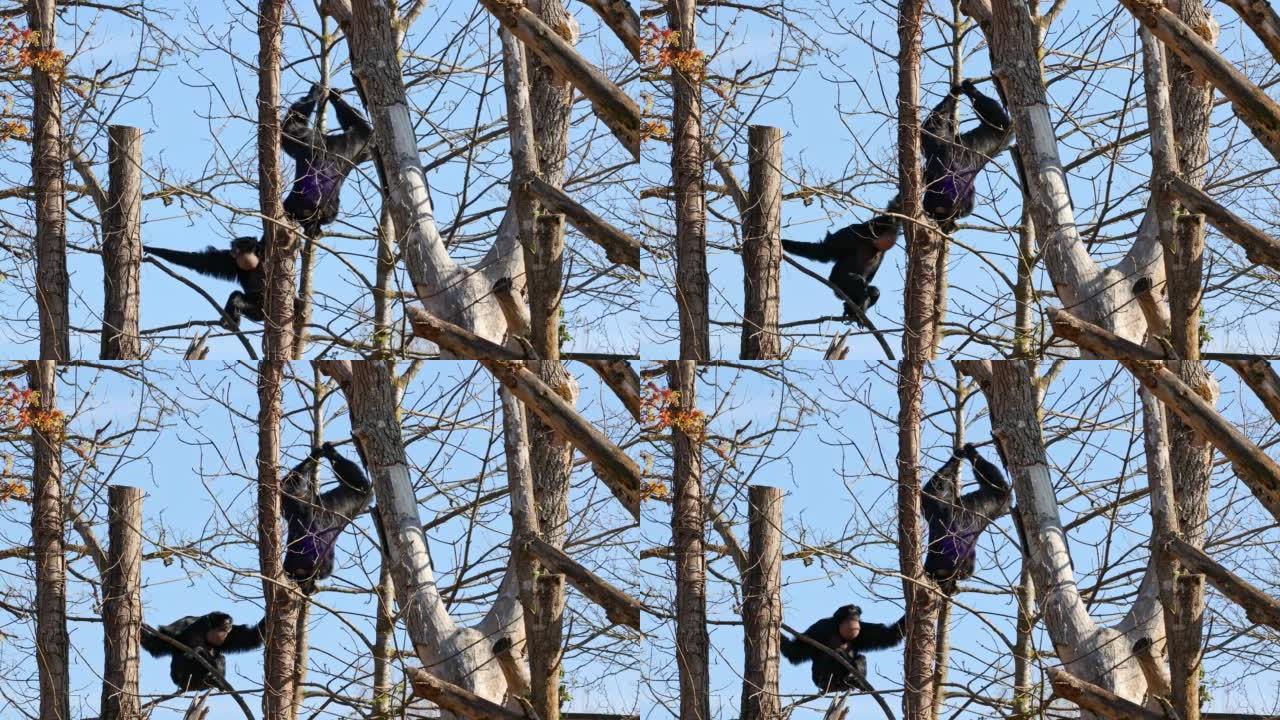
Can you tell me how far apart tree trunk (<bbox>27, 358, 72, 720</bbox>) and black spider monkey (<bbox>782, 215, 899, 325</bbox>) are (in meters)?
5.00

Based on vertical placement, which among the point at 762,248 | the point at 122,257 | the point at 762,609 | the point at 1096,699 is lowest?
the point at 1096,699

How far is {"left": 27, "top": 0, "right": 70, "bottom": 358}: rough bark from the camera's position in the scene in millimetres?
8984

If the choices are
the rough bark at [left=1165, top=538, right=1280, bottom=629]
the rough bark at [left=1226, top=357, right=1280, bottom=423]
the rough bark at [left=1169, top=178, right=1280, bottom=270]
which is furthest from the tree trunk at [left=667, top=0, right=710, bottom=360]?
the rough bark at [left=1226, top=357, right=1280, bottom=423]

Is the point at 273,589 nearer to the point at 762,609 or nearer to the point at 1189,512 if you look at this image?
the point at 762,609

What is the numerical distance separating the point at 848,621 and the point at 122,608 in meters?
4.60

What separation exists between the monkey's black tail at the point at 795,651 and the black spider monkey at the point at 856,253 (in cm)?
231

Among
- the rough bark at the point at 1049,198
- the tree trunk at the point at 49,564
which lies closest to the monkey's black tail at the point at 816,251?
the rough bark at the point at 1049,198

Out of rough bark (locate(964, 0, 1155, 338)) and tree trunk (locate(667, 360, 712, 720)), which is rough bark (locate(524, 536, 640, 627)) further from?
rough bark (locate(964, 0, 1155, 338))

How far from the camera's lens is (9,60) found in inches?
373

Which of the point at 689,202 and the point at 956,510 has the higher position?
the point at 689,202

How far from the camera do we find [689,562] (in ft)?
24.9

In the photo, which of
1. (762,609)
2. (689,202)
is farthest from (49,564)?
(689,202)

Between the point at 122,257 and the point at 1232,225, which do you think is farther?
the point at 122,257

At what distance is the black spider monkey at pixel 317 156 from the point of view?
34.1 feet
